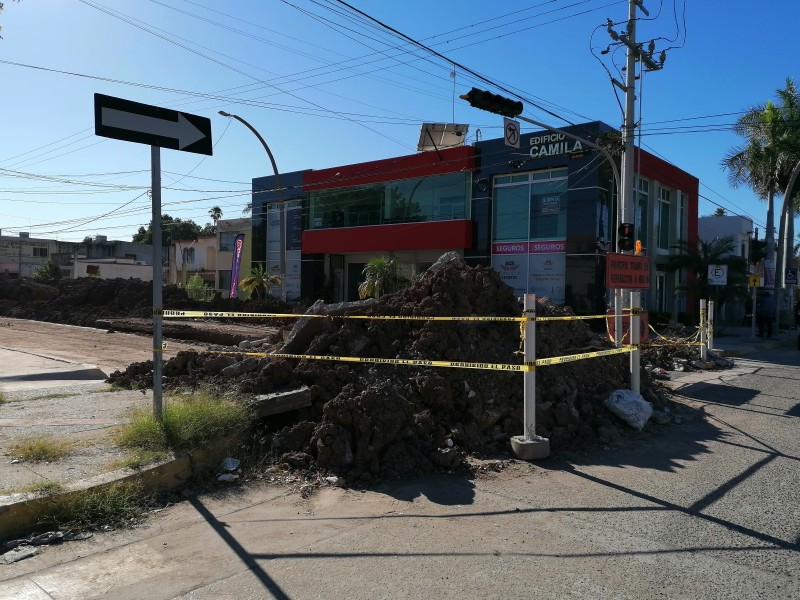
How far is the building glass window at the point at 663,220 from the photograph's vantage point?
106 feet

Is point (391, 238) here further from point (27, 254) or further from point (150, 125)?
point (27, 254)

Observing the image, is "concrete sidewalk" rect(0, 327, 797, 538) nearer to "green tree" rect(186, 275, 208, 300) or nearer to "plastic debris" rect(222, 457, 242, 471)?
"plastic debris" rect(222, 457, 242, 471)

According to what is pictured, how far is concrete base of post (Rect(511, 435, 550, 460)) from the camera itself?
630 cm

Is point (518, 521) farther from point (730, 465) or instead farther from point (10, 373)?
point (10, 373)

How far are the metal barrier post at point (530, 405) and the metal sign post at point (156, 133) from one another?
3.64 metres

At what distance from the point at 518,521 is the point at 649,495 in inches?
57.1

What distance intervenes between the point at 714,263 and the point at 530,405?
24.9 m

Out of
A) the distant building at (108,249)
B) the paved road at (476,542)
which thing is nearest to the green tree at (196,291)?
the paved road at (476,542)

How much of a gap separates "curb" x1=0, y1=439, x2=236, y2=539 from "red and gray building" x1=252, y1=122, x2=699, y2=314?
18469 millimetres

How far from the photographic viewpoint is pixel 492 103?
43.4 ft

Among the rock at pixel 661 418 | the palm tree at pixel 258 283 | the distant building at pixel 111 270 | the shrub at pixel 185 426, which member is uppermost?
the distant building at pixel 111 270

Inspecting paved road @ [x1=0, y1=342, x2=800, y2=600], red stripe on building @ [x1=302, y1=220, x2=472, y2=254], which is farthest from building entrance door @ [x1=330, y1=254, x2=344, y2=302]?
paved road @ [x1=0, y1=342, x2=800, y2=600]

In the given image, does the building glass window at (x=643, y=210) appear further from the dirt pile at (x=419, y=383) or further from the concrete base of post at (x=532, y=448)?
the concrete base of post at (x=532, y=448)

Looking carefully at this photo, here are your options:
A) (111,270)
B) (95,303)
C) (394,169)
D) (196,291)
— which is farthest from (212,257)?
(394,169)
